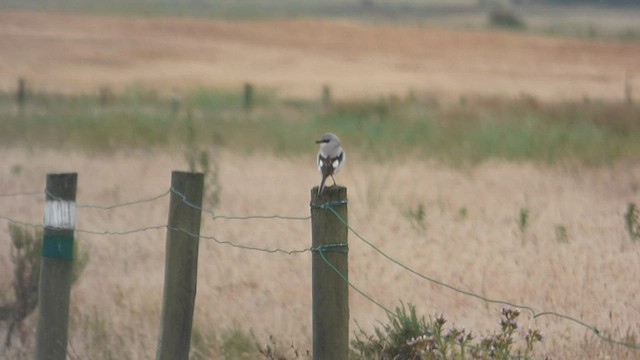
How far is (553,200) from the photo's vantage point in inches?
535

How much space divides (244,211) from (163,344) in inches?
275

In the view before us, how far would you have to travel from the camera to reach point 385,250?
10.3m

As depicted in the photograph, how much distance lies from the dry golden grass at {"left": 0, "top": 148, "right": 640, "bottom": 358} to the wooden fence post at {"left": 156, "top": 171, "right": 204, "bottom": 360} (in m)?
1.35

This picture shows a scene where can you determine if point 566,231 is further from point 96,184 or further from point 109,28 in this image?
point 109,28

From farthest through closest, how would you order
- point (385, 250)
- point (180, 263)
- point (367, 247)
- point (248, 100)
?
point (248, 100) < point (367, 247) < point (385, 250) < point (180, 263)

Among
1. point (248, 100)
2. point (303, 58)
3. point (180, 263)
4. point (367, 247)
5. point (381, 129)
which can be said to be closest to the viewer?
point (180, 263)

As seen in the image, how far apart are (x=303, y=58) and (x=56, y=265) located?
46738 millimetres

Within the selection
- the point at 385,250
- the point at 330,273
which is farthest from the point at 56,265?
the point at 385,250

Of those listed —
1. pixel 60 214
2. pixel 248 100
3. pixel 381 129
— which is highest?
pixel 248 100

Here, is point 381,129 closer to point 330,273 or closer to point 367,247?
point 367,247

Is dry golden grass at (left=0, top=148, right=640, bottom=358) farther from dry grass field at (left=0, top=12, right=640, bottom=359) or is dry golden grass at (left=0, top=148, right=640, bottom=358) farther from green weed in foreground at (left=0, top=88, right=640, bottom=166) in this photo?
green weed in foreground at (left=0, top=88, right=640, bottom=166)

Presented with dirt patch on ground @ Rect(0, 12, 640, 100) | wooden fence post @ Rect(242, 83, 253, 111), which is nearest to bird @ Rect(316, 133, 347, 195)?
wooden fence post @ Rect(242, 83, 253, 111)

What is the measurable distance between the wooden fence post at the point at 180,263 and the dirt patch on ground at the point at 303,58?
26.8m

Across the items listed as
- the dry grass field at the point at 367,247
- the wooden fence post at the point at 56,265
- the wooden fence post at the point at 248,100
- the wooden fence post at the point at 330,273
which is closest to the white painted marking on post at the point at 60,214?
the wooden fence post at the point at 56,265
